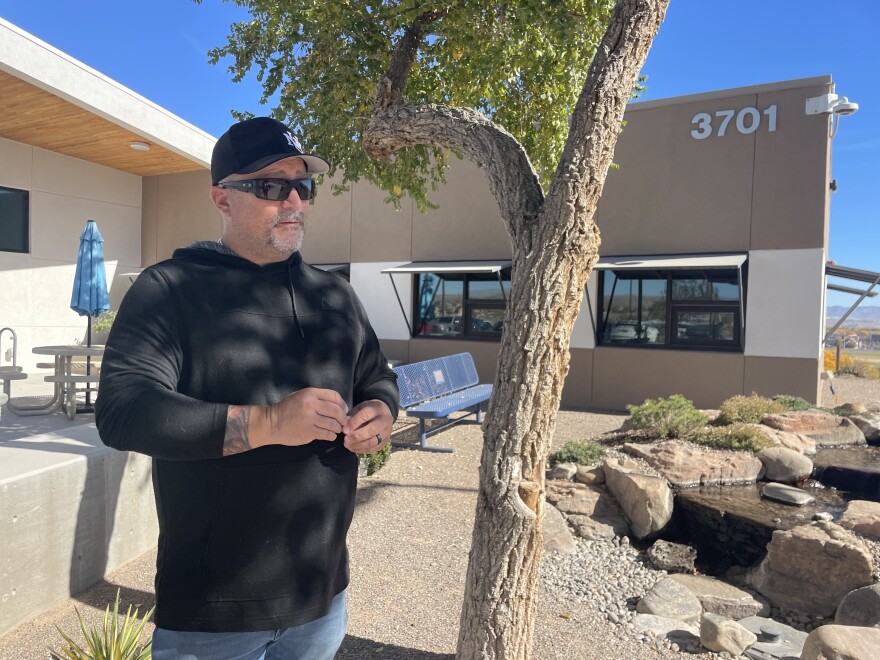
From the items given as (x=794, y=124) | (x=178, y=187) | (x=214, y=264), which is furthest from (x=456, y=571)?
(x=178, y=187)

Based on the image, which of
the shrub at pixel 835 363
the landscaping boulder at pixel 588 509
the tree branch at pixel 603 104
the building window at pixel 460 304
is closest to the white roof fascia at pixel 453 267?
the building window at pixel 460 304

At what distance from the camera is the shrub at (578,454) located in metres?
6.59

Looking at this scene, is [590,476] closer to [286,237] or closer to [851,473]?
[851,473]

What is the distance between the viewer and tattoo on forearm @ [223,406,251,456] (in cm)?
123

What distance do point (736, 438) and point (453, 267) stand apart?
5537 millimetres

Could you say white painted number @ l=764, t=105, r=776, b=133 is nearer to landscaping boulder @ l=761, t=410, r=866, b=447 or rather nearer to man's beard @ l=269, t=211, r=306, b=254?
landscaping boulder @ l=761, t=410, r=866, b=447

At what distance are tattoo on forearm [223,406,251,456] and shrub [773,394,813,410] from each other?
930 centimetres

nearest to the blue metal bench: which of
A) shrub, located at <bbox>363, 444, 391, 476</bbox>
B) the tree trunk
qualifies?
shrub, located at <bbox>363, 444, 391, 476</bbox>

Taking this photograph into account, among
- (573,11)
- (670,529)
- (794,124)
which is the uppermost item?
(794,124)

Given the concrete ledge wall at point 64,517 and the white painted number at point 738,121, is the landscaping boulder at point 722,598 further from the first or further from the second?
the white painted number at point 738,121

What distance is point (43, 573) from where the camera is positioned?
317 centimetres

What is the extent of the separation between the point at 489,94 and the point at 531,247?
2.96 metres

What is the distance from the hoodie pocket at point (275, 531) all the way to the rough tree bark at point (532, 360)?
1.08m

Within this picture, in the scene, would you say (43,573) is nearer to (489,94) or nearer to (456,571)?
(456,571)
